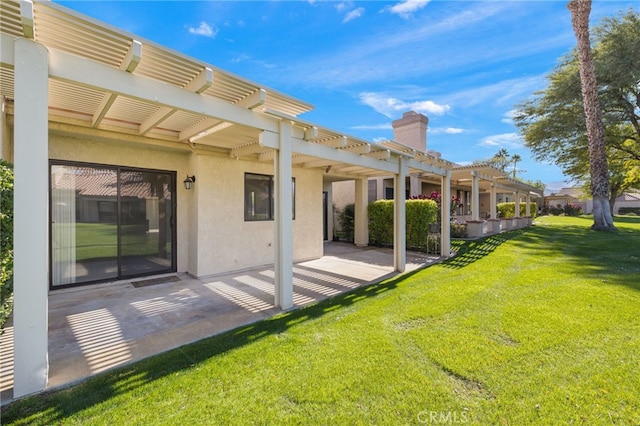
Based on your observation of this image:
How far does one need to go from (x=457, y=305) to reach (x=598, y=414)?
2.50 metres

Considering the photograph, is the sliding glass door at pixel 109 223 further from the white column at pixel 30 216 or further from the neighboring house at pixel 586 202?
the neighboring house at pixel 586 202

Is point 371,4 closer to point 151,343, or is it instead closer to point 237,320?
point 237,320

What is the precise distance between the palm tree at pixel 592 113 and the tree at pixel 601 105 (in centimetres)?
274

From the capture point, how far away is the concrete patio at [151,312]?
3336 mm

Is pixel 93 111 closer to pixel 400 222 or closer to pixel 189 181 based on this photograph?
pixel 189 181

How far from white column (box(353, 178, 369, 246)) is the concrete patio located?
188 inches

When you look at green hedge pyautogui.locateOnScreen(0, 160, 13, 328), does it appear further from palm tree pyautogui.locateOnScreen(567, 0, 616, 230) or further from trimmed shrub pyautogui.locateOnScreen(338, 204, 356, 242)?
palm tree pyautogui.locateOnScreen(567, 0, 616, 230)

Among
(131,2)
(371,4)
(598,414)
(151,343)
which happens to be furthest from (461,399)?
(371,4)

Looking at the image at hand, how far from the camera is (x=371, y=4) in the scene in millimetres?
8164

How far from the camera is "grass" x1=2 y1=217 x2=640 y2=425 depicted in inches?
94.3

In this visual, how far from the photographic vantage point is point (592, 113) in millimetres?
13898

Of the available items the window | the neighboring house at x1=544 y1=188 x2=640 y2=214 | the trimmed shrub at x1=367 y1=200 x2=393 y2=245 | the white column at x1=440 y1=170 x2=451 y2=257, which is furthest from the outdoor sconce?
the neighboring house at x1=544 y1=188 x2=640 y2=214

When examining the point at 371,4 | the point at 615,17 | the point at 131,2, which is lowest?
the point at 131,2

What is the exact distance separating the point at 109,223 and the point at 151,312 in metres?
2.88
